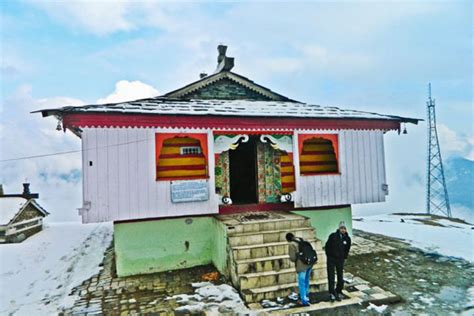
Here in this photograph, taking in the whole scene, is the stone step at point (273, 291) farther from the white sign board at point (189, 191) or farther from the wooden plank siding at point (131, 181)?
the white sign board at point (189, 191)

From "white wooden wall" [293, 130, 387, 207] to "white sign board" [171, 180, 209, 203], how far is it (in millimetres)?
Answer: 2821

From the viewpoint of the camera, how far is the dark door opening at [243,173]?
10.4 meters

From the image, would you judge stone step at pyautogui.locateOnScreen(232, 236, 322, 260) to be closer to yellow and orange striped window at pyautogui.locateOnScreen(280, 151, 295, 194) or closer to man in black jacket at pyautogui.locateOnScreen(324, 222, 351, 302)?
man in black jacket at pyautogui.locateOnScreen(324, 222, 351, 302)

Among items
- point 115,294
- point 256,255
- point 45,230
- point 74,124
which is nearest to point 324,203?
point 256,255

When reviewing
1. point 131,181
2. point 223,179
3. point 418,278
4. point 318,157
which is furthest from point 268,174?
point 418,278

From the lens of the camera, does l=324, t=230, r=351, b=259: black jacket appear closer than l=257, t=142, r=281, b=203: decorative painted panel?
Yes

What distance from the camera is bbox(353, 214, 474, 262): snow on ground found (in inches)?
389

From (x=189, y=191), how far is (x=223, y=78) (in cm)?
578

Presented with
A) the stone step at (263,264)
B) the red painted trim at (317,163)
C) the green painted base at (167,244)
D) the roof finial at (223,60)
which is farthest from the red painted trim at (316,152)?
the roof finial at (223,60)

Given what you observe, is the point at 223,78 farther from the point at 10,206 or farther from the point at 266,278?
the point at 10,206

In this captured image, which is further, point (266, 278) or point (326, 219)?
point (326, 219)

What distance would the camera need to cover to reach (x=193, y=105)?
9.15 meters

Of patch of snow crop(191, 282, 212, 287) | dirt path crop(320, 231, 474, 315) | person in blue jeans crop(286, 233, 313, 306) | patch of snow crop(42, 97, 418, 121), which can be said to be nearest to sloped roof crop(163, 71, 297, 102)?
patch of snow crop(42, 97, 418, 121)

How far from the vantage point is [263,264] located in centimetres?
660
